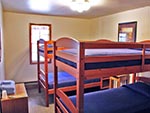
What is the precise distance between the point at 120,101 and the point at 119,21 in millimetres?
2682

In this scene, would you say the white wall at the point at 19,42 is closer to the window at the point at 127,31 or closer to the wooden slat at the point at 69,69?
the window at the point at 127,31

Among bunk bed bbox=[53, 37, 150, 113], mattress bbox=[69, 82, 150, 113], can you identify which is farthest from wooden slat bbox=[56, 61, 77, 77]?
mattress bbox=[69, 82, 150, 113]

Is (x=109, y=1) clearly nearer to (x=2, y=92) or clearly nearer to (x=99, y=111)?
(x=99, y=111)

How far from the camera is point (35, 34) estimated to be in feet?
17.0

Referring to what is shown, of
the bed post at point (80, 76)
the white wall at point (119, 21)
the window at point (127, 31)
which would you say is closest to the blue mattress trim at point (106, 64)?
the bed post at point (80, 76)

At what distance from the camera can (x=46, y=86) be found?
3561 millimetres

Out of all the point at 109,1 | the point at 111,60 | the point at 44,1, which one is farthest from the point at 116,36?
the point at 111,60

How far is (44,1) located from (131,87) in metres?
2.51

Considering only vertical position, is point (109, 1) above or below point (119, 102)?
above

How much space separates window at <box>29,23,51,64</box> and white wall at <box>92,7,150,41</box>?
1.76 meters

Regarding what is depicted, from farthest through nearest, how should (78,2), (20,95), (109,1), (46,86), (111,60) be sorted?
1. (46,86)
2. (109,1)
3. (78,2)
4. (20,95)
5. (111,60)

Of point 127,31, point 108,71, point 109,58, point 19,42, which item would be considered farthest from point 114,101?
point 19,42

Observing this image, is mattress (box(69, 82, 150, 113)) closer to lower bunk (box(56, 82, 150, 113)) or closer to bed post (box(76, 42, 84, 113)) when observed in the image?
lower bunk (box(56, 82, 150, 113))

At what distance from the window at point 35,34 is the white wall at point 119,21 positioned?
1758mm
